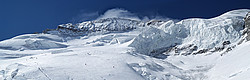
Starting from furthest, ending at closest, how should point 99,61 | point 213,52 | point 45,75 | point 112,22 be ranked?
point 112,22 → point 213,52 → point 99,61 → point 45,75

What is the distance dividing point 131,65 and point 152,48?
24.4 meters

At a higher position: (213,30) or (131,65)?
(213,30)

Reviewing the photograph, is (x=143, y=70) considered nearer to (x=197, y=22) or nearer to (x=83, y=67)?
(x=83, y=67)

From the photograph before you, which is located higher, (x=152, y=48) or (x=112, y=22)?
(x=112, y=22)

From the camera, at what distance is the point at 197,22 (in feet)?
139

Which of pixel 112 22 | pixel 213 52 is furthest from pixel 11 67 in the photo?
pixel 112 22

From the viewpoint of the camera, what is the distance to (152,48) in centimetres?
4062

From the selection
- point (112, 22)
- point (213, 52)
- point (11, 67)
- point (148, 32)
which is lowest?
point (11, 67)

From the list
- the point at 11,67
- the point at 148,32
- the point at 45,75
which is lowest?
the point at 45,75

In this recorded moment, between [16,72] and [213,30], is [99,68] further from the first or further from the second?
[213,30]

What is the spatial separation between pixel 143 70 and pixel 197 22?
30.7 meters

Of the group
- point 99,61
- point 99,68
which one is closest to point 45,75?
point 99,68

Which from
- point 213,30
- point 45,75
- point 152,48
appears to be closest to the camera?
point 45,75

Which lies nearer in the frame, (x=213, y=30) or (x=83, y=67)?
(x=83, y=67)
